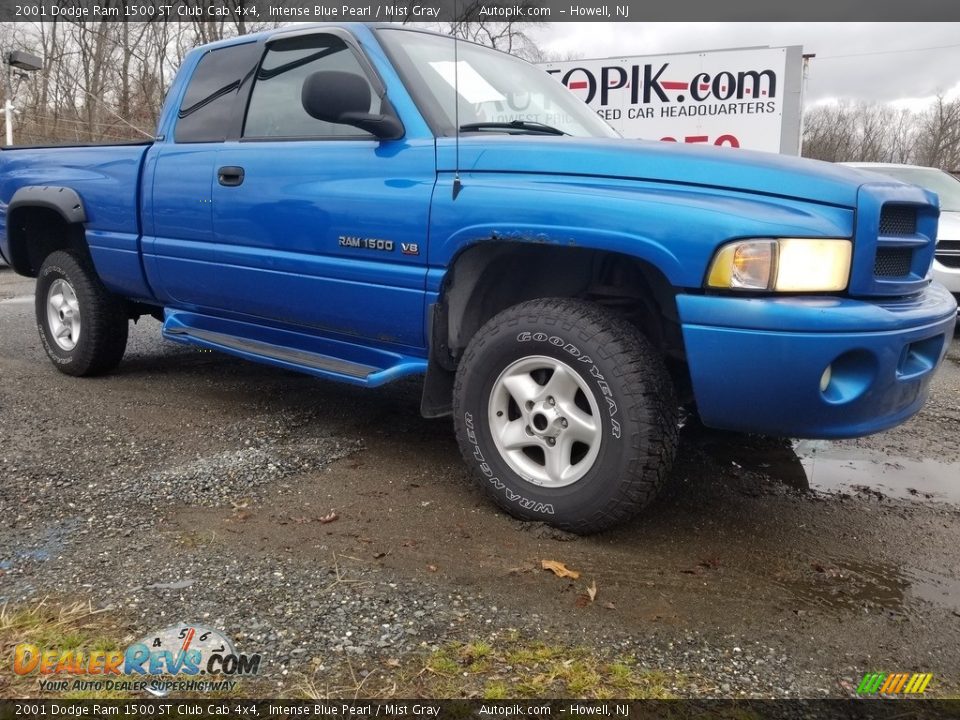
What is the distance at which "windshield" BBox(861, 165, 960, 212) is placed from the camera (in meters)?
8.16

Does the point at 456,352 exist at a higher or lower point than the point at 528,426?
higher

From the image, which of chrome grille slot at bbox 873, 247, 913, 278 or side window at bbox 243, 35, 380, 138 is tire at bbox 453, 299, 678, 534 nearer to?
chrome grille slot at bbox 873, 247, 913, 278

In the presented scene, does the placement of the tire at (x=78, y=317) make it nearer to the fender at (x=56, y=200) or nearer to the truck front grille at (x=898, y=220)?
the fender at (x=56, y=200)

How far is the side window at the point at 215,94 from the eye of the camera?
3883 mm

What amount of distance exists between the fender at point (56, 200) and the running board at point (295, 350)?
0.82m

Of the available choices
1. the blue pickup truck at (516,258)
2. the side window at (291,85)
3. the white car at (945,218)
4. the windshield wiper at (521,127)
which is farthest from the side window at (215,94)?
the white car at (945,218)

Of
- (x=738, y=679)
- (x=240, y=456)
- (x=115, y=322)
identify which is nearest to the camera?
(x=738, y=679)

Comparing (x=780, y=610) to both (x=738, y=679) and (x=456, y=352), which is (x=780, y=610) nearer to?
(x=738, y=679)

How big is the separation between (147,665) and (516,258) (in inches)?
75.0

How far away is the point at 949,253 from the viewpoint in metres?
7.01

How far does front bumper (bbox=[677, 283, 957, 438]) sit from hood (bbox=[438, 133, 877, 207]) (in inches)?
14.6

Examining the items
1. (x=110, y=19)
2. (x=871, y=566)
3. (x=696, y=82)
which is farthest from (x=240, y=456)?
(x=110, y=19)

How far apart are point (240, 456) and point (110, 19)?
23.7 metres

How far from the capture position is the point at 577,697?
181cm
